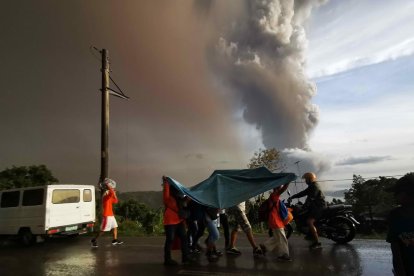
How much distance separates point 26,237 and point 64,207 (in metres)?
1.54

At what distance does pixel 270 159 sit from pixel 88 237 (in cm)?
973

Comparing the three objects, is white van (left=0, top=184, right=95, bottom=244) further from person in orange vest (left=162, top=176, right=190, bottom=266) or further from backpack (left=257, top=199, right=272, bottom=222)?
backpack (left=257, top=199, right=272, bottom=222)

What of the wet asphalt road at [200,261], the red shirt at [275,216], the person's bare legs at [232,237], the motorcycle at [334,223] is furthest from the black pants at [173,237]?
the motorcycle at [334,223]

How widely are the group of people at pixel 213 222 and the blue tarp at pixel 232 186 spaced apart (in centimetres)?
19

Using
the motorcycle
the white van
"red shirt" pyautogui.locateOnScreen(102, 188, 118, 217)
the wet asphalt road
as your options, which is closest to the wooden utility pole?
the white van

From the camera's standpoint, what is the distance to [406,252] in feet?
11.2

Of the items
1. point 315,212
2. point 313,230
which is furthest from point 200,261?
point 315,212

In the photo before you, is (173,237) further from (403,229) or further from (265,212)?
(403,229)

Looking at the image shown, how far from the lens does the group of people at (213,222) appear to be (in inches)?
325

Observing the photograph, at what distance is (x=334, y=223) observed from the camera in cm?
983

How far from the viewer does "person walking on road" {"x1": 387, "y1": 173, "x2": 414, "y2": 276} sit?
133 inches

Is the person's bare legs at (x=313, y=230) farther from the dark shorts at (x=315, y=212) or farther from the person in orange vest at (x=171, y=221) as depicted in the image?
the person in orange vest at (x=171, y=221)

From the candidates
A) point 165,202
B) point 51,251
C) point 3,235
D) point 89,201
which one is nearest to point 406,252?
point 165,202

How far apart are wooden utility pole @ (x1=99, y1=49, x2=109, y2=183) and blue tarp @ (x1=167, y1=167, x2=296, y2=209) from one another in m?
7.76
